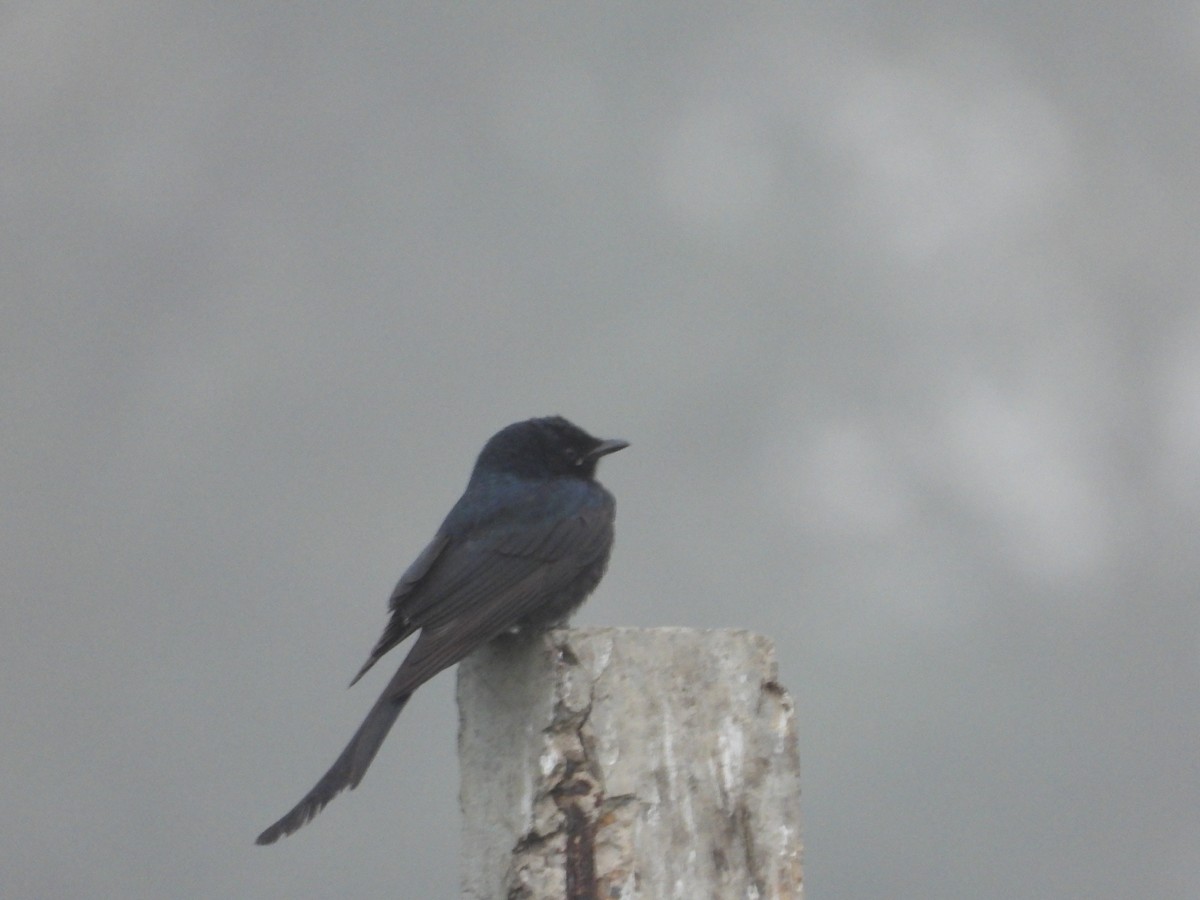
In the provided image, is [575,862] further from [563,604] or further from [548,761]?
[563,604]

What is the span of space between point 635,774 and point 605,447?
2215 millimetres

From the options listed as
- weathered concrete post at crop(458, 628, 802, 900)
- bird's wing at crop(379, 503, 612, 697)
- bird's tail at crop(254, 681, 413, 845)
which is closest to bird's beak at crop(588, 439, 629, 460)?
bird's wing at crop(379, 503, 612, 697)

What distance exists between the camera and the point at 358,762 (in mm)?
4566

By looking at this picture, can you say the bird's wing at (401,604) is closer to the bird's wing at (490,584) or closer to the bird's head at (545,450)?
the bird's wing at (490,584)

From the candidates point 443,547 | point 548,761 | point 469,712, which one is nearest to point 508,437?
point 443,547

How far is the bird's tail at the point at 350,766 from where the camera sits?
→ 442 cm

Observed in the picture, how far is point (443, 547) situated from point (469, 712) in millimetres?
921

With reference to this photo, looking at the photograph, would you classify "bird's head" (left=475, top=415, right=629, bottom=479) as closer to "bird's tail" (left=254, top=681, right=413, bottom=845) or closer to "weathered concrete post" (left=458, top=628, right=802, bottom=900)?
"bird's tail" (left=254, top=681, right=413, bottom=845)

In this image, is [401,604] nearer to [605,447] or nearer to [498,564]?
[498,564]

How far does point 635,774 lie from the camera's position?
403 cm

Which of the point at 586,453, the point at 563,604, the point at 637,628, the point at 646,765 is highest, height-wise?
the point at 586,453

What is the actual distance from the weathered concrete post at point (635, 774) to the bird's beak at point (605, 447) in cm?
179

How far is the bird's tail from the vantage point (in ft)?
14.5

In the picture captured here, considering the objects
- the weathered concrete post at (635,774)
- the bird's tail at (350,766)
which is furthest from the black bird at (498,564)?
the weathered concrete post at (635,774)
